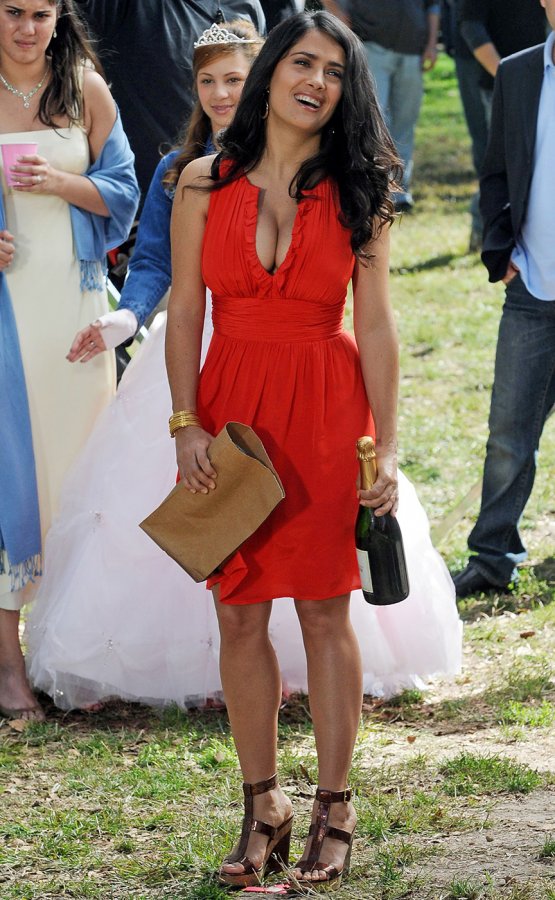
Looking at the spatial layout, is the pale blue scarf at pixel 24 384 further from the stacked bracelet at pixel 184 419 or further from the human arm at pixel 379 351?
the human arm at pixel 379 351

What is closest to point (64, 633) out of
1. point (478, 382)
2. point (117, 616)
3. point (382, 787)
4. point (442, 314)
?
point (117, 616)

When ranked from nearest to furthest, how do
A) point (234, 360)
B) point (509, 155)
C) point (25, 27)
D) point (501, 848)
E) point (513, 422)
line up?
point (234, 360) < point (501, 848) < point (25, 27) < point (509, 155) < point (513, 422)

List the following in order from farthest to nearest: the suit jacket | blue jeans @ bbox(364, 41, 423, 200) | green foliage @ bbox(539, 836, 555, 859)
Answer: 1. blue jeans @ bbox(364, 41, 423, 200)
2. the suit jacket
3. green foliage @ bbox(539, 836, 555, 859)

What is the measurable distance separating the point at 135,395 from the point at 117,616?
727 millimetres

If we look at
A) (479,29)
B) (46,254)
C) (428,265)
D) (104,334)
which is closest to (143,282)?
(104,334)

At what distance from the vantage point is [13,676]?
178 inches

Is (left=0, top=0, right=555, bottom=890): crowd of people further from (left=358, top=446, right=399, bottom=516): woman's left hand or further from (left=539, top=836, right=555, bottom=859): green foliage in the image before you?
(left=539, top=836, right=555, bottom=859): green foliage

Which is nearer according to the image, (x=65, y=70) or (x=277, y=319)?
(x=277, y=319)

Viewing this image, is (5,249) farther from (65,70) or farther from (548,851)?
(548,851)

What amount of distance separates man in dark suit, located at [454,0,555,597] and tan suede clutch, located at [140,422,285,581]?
221 cm

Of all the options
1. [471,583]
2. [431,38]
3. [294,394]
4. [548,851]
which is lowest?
[471,583]

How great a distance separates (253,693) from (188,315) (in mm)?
915

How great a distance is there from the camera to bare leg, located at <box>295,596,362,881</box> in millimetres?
3287

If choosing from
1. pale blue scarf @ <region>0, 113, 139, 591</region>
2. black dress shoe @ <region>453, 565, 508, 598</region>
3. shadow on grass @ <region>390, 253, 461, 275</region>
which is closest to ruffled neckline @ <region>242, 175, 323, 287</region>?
pale blue scarf @ <region>0, 113, 139, 591</region>
